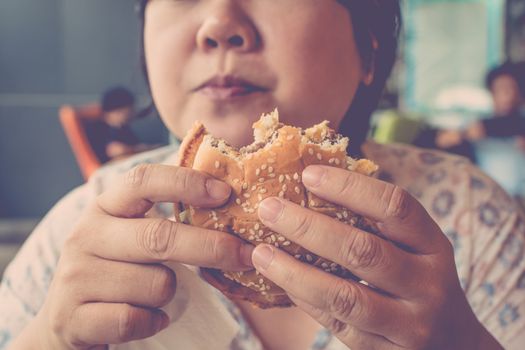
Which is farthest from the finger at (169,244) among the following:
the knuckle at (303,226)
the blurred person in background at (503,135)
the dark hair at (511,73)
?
the dark hair at (511,73)

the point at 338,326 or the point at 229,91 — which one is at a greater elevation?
the point at 229,91

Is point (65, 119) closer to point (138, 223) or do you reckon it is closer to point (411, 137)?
point (411, 137)

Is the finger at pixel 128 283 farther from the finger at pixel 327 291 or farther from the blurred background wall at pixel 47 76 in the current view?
the blurred background wall at pixel 47 76

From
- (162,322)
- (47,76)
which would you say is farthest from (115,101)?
(162,322)

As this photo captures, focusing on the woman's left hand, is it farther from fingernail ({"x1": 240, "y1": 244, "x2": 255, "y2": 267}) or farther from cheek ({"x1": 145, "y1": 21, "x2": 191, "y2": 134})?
cheek ({"x1": 145, "y1": 21, "x2": 191, "y2": 134})

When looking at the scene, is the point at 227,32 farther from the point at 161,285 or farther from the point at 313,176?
the point at 161,285

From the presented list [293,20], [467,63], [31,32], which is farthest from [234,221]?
[467,63]
